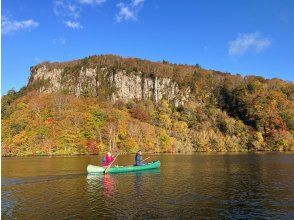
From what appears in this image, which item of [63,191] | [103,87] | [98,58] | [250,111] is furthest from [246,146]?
[63,191]

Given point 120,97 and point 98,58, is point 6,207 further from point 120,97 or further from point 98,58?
point 98,58

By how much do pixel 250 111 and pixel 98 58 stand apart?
80735 millimetres

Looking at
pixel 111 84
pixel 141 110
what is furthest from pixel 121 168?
pixel 111 84

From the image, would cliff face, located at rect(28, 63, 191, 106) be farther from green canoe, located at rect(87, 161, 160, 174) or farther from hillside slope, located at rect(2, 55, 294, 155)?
green canoe, located at rect(87, 161, 160, 174)

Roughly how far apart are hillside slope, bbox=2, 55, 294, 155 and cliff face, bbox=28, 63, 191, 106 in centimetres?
46

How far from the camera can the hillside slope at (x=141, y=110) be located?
391 feet

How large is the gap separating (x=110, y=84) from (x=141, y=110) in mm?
32300

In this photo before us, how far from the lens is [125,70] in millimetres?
182000

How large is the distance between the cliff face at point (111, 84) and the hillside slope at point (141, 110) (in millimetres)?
456

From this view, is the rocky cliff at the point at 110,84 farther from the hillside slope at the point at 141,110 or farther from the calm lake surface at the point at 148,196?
the calm lake surface at the point at 148,196

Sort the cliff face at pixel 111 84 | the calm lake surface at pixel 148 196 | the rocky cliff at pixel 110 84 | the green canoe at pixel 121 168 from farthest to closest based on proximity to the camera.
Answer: the rocky cliff at pixel 110 84, the cliff face at pixel 111 84, the green canoe at pixel 121 168, the calm lake surface at pixel 148 196

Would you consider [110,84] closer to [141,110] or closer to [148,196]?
[141,110]

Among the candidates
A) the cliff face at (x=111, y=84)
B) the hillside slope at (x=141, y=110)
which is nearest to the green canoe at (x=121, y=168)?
the hillside slope at (x=141, y=110)

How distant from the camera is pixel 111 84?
176375mm
